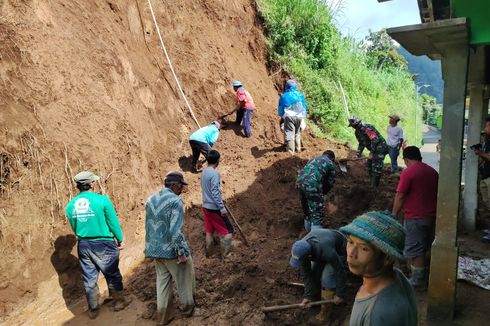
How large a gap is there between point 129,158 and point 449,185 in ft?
17.3

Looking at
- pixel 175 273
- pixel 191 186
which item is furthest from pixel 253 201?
pixel 175 273

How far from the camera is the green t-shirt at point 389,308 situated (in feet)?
5.61

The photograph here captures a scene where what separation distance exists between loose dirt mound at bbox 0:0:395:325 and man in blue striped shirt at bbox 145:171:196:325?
1.77 feet

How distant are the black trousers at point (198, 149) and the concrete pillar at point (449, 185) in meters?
4.71

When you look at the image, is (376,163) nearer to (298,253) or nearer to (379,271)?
(298,253)

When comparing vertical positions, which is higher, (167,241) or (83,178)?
(83,178)

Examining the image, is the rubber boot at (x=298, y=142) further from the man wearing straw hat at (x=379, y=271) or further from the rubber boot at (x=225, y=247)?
the man wearing straw hat at (x=379, y=271)

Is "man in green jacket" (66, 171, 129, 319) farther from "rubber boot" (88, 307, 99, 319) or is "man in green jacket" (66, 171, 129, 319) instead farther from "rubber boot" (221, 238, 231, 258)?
"rubber boot" (221, 238, 231, 258)

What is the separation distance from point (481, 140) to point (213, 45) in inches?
272

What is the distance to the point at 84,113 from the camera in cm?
658

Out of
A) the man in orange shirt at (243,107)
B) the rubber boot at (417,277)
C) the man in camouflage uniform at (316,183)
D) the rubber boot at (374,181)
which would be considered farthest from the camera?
the man in orange shirt at (243,107)

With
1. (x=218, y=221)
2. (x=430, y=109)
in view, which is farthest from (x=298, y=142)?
(x=430, y=109)

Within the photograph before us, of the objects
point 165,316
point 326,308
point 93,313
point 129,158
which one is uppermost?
point 129,158

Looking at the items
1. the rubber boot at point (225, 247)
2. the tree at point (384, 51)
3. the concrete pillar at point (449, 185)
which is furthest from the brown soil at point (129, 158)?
the tree at point (384, 51)
